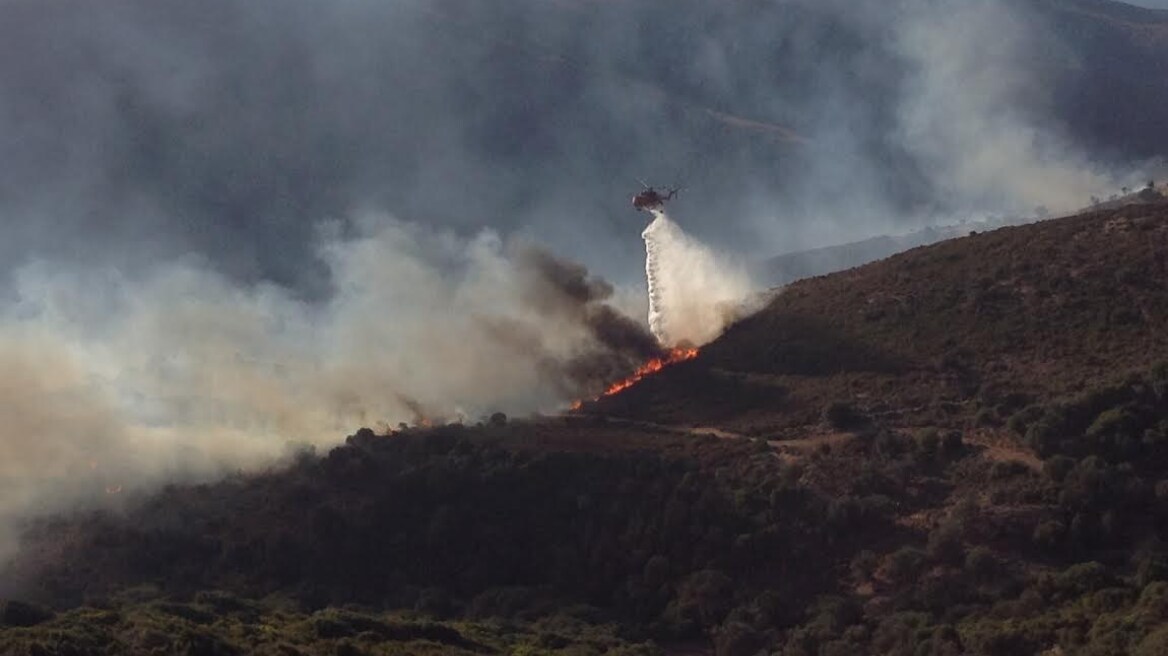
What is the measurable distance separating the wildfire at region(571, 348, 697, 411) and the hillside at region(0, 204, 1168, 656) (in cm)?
209

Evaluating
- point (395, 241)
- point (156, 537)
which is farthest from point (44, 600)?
point (395, 241)

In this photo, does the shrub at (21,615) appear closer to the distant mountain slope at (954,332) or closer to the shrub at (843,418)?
the distant mountain slope at (954,332)

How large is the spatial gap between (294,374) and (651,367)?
23.3 m

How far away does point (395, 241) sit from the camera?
436 ft


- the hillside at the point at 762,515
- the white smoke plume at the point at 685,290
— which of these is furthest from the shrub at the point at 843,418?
the white smoke plume at the point at 685,290

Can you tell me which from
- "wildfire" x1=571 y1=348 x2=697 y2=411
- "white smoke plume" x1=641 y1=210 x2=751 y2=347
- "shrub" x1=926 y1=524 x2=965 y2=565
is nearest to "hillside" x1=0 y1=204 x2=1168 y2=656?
"shrub" x1=926 y1=524 x2=965 y2=565

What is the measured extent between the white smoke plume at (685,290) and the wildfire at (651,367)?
1.33 meters

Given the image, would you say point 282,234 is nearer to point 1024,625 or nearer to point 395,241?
point 395,241


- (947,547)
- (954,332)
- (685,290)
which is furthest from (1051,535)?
(685,290)

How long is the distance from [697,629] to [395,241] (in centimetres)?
7941

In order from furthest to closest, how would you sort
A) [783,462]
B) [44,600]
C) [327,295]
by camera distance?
[327,295] < [783,462] < [44,600]

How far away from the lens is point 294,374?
301 feet

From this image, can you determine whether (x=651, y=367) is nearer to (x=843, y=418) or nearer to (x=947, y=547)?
(x=843, y=418)

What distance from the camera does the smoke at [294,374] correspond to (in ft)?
251
